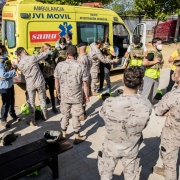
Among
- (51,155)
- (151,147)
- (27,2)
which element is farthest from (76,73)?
(27,2)

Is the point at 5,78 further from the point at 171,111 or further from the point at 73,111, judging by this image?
the point at 171,111

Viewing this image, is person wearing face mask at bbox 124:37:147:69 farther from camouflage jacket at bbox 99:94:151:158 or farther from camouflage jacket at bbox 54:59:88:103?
camouflage jacket at bbox 99:94:151:158

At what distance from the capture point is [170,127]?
2.71m

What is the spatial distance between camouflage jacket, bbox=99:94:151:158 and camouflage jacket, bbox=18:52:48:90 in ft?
8.35

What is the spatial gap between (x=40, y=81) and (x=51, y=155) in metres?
2.00

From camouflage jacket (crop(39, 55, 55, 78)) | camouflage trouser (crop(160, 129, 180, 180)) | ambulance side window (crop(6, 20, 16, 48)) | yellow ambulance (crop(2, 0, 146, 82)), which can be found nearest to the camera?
camouflage trouser (crop(160, 129, 180, 180))

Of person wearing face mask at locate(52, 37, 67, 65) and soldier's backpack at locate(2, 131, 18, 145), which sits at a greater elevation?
person wearing face mask at locate(52, 37, 67, 65)

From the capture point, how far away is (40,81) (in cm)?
450

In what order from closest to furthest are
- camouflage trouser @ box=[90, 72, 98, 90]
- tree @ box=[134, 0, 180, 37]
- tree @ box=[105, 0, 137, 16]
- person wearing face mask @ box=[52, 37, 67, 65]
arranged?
person wearing face mask @ box=[52, 37, 67, 65] < camouflage trouser @ box=[90, 72, 98, 90] < tree @ box=[134, 0, 180, 37] < tree @ box=[105, 0, 137, 16]

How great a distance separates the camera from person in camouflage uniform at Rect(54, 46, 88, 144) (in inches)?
144

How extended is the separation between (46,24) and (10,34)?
1208mm

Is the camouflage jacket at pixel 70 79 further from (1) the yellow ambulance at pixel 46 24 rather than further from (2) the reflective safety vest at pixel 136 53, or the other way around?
(1) the yellow ambulance at pixel 46 24

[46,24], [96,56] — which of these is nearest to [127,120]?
[96,56]

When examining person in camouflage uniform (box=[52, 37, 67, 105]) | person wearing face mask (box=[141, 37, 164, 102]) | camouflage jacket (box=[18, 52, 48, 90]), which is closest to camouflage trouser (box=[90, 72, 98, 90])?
person in camouflage uniform (box=[52, 37, 67, 105])
